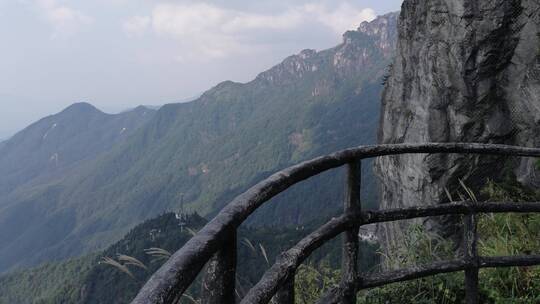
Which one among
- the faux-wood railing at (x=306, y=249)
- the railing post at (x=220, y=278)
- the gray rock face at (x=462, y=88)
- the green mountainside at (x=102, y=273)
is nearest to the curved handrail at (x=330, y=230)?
the faux-wood railing at (x=306, y=249)

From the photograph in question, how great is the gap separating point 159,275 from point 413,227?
3.91m

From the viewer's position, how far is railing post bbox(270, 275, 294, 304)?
2.06 meters

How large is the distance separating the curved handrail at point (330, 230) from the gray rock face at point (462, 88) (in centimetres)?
895

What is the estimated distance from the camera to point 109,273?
127250 millimetres

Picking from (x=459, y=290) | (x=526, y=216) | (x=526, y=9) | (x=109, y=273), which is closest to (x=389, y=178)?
(x=526, y=9)

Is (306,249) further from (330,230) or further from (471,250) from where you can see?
(471,250)

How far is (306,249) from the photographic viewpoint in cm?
231

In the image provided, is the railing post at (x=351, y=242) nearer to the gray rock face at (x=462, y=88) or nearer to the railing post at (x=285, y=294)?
the railing post at (x=285, y=294)

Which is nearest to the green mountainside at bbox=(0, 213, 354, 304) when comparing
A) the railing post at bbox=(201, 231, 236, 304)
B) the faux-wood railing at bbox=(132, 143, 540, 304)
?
the faux-wood railing at bbox=(132, 143, 540, 304)

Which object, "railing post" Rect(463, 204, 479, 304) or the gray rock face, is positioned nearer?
"railing post" Rect(463, 204, 479, 304)

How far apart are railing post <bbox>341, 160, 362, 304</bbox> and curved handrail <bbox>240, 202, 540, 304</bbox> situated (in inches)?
2.7

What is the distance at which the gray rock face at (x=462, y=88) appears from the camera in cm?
1762

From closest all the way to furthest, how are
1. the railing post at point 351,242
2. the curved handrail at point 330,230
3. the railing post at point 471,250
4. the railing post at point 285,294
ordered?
the curved handrail at point 330,230, the railing post at point 285,294, the railing post at point 351,242, the railing post at point 471,250

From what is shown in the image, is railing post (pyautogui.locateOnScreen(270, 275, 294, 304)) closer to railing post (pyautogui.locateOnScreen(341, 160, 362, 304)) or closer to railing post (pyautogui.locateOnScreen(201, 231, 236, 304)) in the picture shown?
railing post (pyautogui.locateOnScreen(201, 231, 236, 304))
